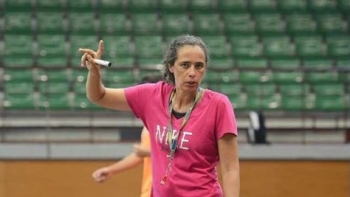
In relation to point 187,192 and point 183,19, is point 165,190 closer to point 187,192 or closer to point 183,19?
point 187,192

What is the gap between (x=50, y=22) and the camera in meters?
13.5

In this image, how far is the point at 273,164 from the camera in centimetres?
857

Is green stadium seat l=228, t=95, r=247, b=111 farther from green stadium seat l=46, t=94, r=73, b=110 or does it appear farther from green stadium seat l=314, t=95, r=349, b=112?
green stadium seat l=46, t=94, r=73, b=110

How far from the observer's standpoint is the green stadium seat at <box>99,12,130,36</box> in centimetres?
1339

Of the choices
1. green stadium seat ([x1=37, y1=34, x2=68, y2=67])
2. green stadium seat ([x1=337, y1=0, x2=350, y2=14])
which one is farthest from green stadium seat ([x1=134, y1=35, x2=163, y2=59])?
green stadium seat ([x1=337, y1=0, x2=350, y2=14])

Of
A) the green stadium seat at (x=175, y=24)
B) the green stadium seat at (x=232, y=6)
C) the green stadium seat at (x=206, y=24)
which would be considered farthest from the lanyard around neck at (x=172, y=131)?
the green stadium seat at (x=232, y=6)

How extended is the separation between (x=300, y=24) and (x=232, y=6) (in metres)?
1.22

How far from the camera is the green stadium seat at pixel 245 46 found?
1284 cm

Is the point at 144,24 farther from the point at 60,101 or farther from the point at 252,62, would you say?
the point at 60,101

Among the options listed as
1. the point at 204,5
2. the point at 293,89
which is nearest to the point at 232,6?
the point at 204,5

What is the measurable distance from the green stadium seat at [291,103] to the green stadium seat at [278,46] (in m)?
2.70

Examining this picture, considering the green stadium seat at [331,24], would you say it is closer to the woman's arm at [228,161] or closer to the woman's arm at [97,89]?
the woman's arm at [97,89]

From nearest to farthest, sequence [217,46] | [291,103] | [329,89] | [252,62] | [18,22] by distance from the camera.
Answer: [291,103] → [329,89] → [252,62] → [217,46] → [18,22]

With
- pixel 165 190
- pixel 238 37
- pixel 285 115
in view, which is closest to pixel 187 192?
pixel 165 190
